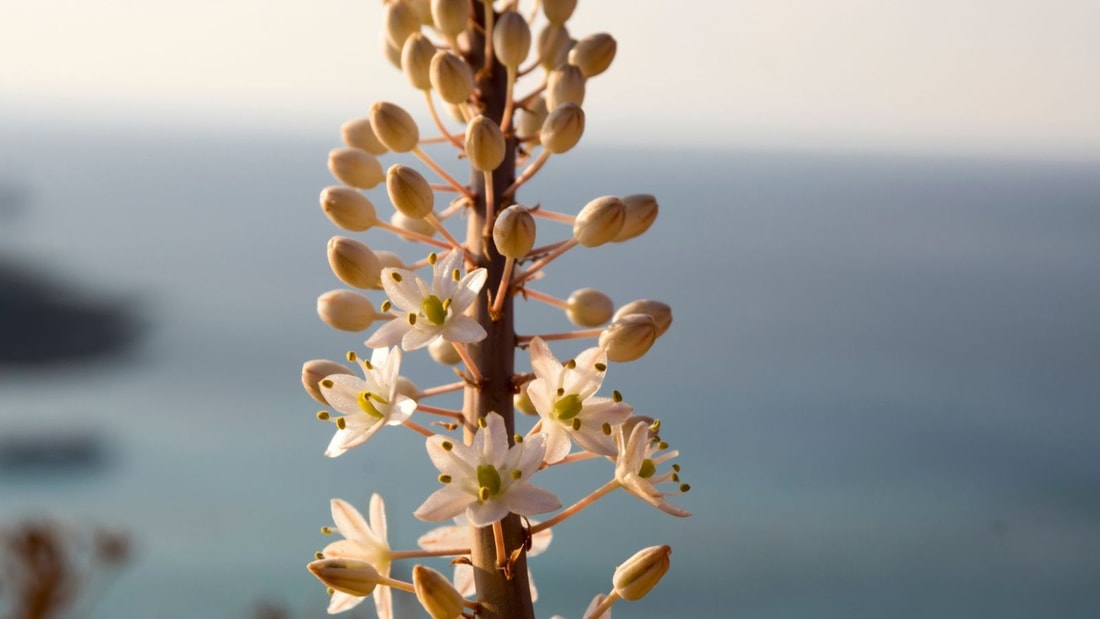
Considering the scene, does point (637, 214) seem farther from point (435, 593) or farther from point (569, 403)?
point (435, 593)

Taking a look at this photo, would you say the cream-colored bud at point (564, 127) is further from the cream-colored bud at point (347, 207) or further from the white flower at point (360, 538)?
the white flower at point (360, 538)

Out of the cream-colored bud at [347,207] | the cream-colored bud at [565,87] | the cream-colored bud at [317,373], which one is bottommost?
the cream-colored bud at [317,373]

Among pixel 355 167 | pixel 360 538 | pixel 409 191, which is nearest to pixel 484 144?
pixel 409 191

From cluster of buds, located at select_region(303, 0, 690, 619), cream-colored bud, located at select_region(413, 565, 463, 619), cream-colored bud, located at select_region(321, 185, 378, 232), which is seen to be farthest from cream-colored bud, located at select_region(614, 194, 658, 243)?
cream-colored bud, located at select_region(413, 565, 463, 619)

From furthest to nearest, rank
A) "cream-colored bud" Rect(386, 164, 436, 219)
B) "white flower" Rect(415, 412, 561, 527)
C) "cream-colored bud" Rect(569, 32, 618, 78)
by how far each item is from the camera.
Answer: "cream-colored bud" Rect(569, 32, 618, 78) < "cream-colored bud" Rect(386, 164, 436, 219) < "white flower" Rect(415, 412, 561, 527)

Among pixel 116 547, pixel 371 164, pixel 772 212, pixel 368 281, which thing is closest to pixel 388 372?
pixel 368 281

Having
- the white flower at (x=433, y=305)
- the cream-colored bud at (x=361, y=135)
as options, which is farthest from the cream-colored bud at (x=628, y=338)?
the cream-colored bud at (x=361, y=135)

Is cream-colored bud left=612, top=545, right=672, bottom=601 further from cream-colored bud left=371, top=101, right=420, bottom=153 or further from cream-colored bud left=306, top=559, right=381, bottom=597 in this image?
cream-colored bud left=371, top=101, right=420, bottom=153
